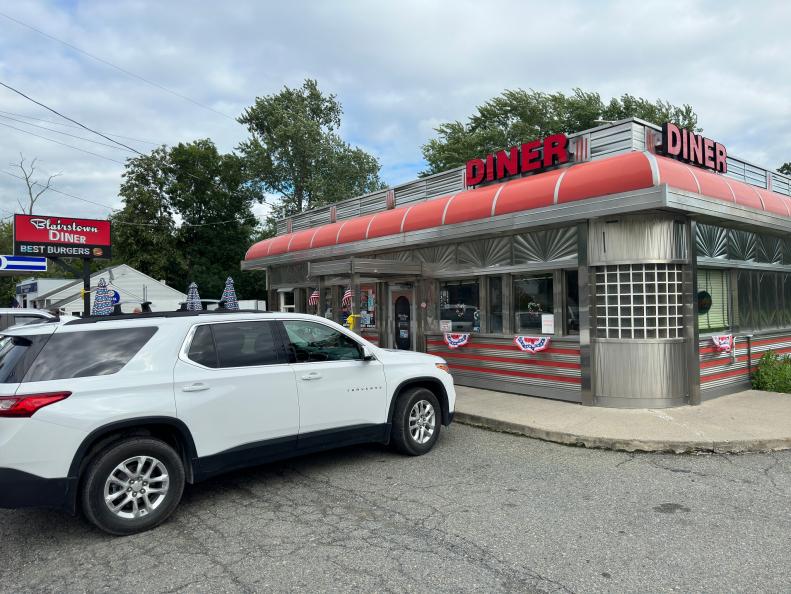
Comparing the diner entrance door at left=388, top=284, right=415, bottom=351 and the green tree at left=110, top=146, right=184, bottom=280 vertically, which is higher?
the green tree at left=110, top=146, right=184, bottom=280

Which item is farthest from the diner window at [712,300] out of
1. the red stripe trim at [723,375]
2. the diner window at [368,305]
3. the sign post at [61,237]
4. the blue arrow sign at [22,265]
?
the blue arrow sign at [22,265]

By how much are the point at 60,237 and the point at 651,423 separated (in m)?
13.8

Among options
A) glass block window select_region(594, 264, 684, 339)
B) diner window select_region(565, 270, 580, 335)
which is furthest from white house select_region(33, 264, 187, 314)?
glass block window select_region(594, 264, 684, 339)

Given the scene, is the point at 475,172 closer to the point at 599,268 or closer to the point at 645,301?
the point at 599,268

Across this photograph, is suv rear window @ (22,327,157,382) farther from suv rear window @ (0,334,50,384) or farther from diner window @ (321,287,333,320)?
diner window @ (321,287,333,320)

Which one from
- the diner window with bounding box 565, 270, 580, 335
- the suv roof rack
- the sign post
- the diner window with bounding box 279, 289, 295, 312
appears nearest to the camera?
the suv roof rack

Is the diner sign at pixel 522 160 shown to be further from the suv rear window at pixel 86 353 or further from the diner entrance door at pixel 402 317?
the suv rear window at pixel 86 353

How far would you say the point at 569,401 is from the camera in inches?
356

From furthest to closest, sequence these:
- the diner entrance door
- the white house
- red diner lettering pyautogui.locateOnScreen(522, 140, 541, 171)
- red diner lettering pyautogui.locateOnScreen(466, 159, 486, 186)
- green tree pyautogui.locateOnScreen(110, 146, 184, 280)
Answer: green tree pyautogui.locateOnScreen(110, 146, 184, 280) < the white house < the diner entrance door < red diner lettering pyautogui.locateOnScreen(466, 159, 486, 186) < red diner lettering pyautogui.locateOnScreen(522, 140, 541, 171)

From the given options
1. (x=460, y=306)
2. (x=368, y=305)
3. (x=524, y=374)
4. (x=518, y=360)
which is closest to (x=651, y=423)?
(x=524, y=374)

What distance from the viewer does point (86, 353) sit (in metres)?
4.38

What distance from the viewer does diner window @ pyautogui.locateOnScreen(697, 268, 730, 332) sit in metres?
9.23

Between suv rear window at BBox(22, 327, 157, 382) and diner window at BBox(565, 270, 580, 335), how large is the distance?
6.69m

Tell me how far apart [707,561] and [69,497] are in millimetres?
4478
